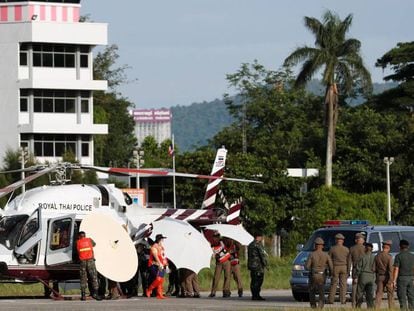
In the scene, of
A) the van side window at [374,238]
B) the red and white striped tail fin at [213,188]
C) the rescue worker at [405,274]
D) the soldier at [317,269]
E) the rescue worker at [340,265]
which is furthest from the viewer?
the red and white striped tail fin at [213,188]

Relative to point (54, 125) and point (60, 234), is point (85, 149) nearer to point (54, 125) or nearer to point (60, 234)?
point (54, 125)

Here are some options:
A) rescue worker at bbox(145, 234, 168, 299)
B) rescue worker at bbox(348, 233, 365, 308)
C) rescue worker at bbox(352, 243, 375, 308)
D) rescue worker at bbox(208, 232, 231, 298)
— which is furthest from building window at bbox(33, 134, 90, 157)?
rescue worker at bbox(352, 243, 375, 308)

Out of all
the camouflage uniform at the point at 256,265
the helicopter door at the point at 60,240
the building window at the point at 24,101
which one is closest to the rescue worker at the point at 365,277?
the camouflage uniform at the point at 256,265

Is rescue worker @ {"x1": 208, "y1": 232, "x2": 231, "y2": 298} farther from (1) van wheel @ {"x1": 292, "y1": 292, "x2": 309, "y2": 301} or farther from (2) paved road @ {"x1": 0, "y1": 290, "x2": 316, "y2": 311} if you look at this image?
(1) van wheel @ {"x1": 292, "y1": 292, "x2": 309, "y2": 301}

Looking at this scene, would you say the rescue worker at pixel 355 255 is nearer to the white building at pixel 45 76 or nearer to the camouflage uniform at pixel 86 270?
the camouflage uniform at pixel 86 270

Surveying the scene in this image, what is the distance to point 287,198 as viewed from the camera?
285ft

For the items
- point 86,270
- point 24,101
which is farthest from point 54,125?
point 86,270

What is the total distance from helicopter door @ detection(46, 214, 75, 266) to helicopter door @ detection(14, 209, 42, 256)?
29cm

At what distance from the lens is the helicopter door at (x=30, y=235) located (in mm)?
35219

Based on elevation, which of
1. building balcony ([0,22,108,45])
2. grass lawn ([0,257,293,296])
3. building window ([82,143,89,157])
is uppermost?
building balcony ([0,22,108,45])

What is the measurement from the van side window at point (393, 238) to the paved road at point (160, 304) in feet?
8.95

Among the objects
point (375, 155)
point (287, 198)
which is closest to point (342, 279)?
point (287, 198)

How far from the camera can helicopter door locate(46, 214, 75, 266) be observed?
35.4m

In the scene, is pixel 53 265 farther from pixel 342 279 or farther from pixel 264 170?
pixel 264 170
